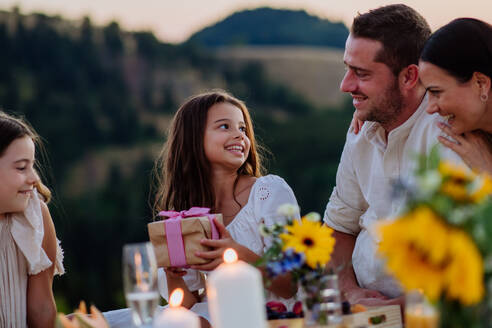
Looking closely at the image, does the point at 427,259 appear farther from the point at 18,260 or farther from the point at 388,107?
the point at 18,260

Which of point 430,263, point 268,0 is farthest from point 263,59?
point 430,263

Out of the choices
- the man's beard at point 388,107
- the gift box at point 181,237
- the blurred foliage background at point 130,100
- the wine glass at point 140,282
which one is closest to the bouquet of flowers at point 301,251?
the wine glass at point 140,282

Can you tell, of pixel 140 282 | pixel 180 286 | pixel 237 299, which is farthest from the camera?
pixel 180 286

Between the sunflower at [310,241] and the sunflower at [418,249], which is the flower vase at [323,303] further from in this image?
the sunflower at [418,249]

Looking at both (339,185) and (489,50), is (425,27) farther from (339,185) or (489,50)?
(339,185)

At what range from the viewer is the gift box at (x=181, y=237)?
261 cm

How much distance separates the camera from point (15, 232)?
2902 millimetres

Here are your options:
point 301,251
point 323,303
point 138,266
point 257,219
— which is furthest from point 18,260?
point 323,303

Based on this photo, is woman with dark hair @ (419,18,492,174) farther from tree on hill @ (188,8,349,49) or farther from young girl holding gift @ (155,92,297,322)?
tree on hill @ (188,8,349,49)

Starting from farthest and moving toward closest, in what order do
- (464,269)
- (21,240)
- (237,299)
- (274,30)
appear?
(274,30) → (21,240) → (237,299) → (464,269)

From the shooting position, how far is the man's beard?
309 centimetres

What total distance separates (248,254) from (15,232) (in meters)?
1.00

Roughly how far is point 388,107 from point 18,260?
176cm

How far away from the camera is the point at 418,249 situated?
1383 mm
